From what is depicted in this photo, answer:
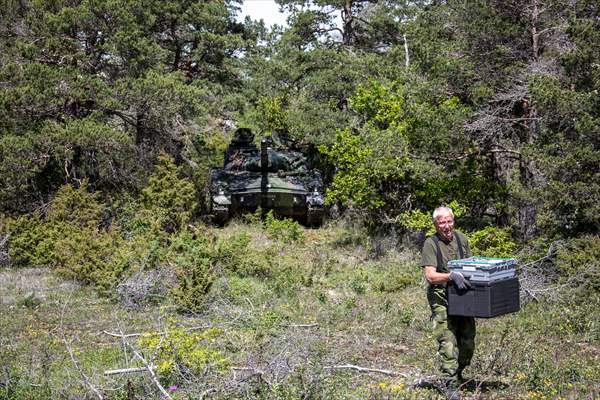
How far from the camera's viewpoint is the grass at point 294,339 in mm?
6727

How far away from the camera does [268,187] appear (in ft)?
60.8

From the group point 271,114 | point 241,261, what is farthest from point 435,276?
point 271,114

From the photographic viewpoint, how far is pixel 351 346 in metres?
8.87

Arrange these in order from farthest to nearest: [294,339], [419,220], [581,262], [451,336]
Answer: [419,220]
[581,262]
[294,339]
[451,336]

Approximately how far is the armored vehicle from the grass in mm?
3305

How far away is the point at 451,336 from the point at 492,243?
8167 millimetres

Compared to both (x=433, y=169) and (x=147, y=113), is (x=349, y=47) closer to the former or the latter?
(x=147, y=113)

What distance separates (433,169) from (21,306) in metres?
8.42

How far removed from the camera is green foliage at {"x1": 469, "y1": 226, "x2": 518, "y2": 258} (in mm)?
13898

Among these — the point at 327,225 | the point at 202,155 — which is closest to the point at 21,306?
the point at 327,225

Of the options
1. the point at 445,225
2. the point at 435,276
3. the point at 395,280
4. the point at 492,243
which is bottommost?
the point at 395,280

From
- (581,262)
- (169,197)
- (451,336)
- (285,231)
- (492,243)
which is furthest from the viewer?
(285,231)

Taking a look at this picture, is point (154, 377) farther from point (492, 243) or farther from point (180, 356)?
point (492, 243)

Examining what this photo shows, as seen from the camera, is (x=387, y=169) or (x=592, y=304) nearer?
(x=592, y=304)
